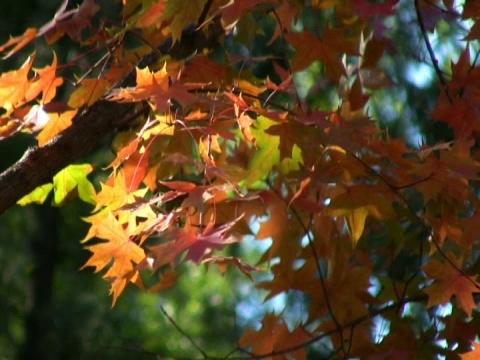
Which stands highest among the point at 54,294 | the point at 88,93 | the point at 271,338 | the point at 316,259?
the point at 88,93

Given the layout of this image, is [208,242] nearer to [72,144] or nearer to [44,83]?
[72,144]

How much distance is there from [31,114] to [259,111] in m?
0.45

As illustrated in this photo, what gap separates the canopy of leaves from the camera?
1.18m

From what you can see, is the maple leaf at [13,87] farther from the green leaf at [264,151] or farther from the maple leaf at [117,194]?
the green leaf at [264,151]

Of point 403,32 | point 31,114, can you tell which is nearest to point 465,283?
point 31,114

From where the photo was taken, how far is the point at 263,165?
1.29 meters

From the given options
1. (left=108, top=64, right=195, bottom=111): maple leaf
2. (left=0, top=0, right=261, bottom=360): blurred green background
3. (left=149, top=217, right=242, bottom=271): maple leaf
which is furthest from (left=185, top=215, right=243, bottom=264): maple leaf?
(left=0, top=0, right=261, bottom=360): blurred green background

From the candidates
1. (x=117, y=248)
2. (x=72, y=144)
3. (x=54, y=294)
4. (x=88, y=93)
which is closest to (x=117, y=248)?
(x=117, y=248)

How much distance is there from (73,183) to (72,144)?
0.85 feet

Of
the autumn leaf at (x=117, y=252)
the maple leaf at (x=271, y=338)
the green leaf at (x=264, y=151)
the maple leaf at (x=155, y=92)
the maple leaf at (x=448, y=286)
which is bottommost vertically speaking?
the maple leaf at (x=271, y=338)

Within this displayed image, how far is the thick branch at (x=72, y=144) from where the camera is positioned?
128cm

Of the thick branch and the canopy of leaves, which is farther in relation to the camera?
the thick branch

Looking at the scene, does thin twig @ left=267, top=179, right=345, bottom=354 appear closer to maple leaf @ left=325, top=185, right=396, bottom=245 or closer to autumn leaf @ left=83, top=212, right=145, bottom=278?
maple leaf @ left=325, top=185, right=396, bottom=245

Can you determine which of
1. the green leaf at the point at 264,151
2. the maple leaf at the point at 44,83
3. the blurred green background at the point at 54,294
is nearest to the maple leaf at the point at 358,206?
the green leaf at the point at 264,151
